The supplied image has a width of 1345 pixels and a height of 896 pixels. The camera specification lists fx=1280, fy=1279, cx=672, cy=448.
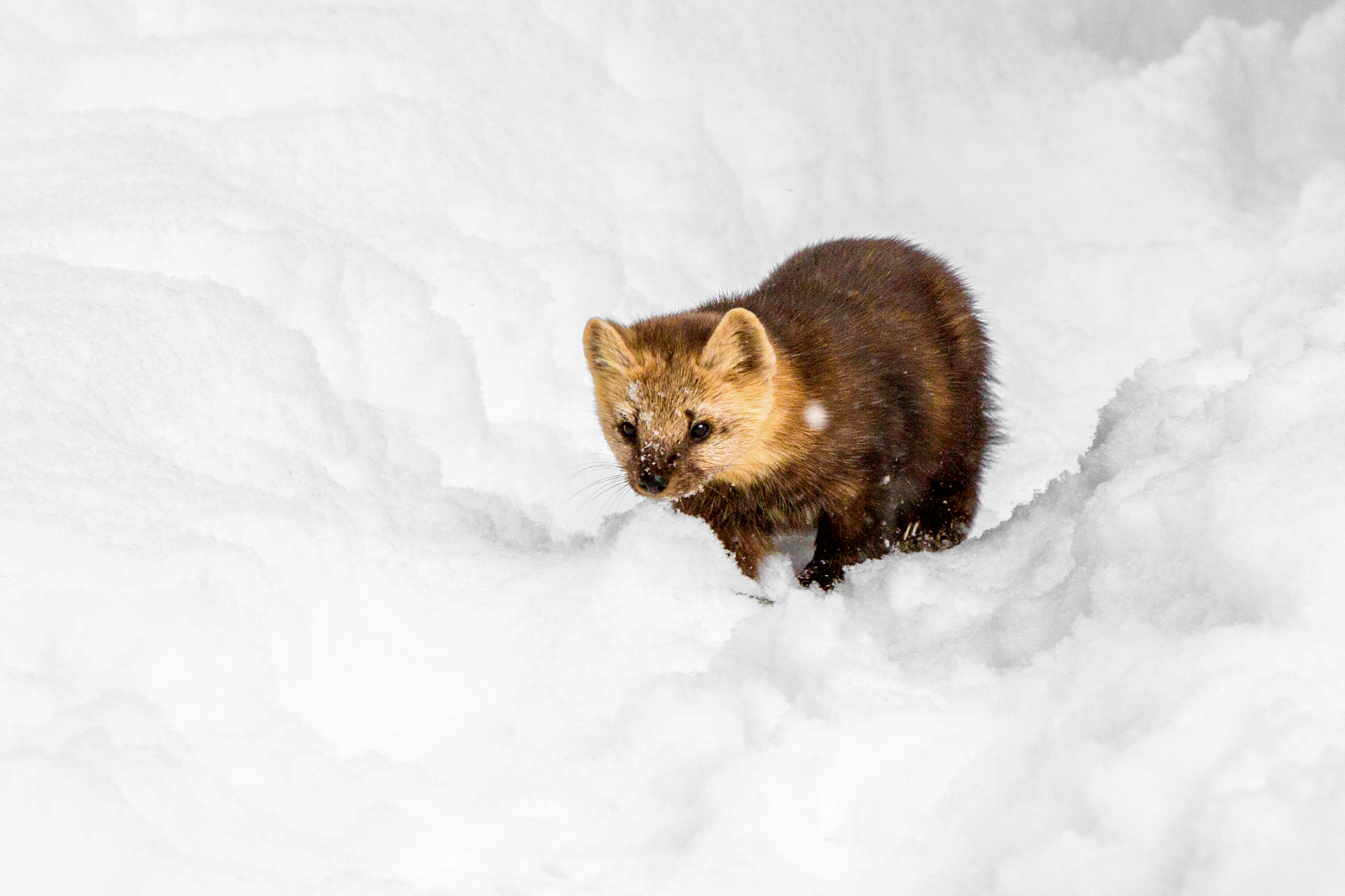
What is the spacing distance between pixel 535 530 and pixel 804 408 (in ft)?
3.16

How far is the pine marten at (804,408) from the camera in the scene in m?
3.96

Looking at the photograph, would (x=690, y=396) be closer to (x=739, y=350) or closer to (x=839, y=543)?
(x=739, y=350)

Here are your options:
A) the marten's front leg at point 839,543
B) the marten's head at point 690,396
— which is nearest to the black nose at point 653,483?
the marten's head at point 690,396

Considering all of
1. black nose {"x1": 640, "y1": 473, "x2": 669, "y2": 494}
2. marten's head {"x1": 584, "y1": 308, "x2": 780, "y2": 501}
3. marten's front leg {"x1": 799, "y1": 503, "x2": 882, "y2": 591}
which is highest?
marten's head {"x1": 584, "y1": 308, "x2": 780, "y2": 501}

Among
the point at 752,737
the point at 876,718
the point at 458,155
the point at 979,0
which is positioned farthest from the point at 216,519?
the point at 979,0

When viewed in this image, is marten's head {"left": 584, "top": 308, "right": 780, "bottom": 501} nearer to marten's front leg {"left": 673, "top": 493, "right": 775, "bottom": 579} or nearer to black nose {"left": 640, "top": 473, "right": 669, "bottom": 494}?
black nose {"left": 640, "top": 473, "right": 669, "bottom": 494}

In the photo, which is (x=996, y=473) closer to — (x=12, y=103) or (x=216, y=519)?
(x=216, y=519)

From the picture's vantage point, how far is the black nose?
3.83 meters

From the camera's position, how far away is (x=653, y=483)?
383 centimetres

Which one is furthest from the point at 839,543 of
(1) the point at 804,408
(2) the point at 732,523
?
(1) the point at 804,408

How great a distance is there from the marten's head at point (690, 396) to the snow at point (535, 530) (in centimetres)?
18

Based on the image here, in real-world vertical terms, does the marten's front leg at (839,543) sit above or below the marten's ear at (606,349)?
below

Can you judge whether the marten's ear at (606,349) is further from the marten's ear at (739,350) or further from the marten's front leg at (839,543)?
the marten's front leg at (839,543)

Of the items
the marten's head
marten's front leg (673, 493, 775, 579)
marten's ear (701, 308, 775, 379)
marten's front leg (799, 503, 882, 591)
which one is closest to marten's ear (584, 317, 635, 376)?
the marten's head
